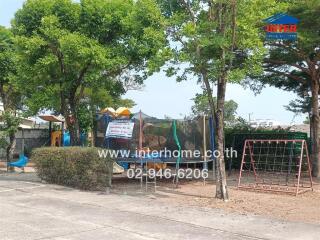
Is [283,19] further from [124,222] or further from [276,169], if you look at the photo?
[124,222]

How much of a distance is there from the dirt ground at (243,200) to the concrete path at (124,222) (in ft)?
1.91

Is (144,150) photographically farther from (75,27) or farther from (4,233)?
(4,233)

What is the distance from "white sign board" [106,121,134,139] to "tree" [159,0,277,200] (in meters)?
3.35

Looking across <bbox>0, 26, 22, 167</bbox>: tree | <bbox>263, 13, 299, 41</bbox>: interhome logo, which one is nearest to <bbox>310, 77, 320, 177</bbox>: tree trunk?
<bbox>263, 13, 299, 41</bbox>: interhome logo

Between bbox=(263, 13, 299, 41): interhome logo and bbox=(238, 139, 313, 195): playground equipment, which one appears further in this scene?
bbox=(263, 13, 299, 41): interhome logo

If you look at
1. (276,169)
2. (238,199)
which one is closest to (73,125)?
(276,169)

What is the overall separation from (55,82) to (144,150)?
4776 mm

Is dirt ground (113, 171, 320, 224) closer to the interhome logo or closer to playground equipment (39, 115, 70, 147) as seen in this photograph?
the interhome logo

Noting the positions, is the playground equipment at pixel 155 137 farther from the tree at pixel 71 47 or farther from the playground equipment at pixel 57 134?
the playground equipment at pixel 57 134

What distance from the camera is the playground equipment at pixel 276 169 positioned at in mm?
14611

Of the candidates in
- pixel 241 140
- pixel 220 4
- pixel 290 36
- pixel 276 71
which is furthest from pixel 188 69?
pixel 241 140

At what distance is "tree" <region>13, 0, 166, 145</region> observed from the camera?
16.2 m

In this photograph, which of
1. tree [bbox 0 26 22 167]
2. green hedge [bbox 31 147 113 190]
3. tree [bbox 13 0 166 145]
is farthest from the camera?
tree [bbox 0 26 22 167]

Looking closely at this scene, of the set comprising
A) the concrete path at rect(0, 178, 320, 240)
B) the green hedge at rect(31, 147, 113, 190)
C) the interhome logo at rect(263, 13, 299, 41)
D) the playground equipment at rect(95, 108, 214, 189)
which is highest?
the interhome logo at rect(263, 13, 299, 41)
